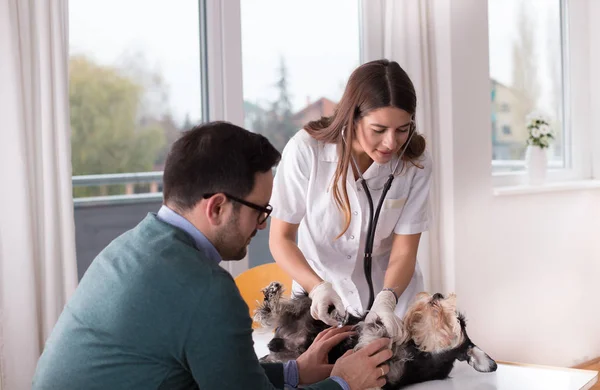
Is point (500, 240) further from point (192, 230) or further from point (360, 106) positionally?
point (192, 230)

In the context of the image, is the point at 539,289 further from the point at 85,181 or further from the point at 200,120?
the point at 85,181

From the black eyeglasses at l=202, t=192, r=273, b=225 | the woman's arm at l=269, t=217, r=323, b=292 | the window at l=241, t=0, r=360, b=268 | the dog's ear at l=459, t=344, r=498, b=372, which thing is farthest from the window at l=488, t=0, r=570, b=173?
the black eyeglasses at l=202, t=192, r=273, b=225

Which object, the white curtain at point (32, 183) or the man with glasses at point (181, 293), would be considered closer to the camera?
the man with glasses at point (181, 293)

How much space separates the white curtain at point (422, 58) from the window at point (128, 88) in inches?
37.3

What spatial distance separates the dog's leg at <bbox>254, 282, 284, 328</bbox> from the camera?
73.4 inches

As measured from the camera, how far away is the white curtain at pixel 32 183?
2.42 m

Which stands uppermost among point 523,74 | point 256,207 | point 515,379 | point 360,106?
point 523,74

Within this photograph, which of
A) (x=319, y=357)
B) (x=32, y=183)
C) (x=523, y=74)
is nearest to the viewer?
(x=319, y=357)

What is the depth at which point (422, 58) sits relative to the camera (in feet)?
11.9

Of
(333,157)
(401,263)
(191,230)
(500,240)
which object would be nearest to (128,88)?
(333,157)

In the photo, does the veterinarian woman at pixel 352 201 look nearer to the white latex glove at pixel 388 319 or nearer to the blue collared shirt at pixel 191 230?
the white latex glove at pixel 388 319

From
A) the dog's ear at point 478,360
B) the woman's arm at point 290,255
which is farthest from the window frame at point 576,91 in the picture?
the dog's ear at point 478,360

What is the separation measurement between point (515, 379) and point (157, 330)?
1.02m

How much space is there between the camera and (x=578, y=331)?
4.43 m
